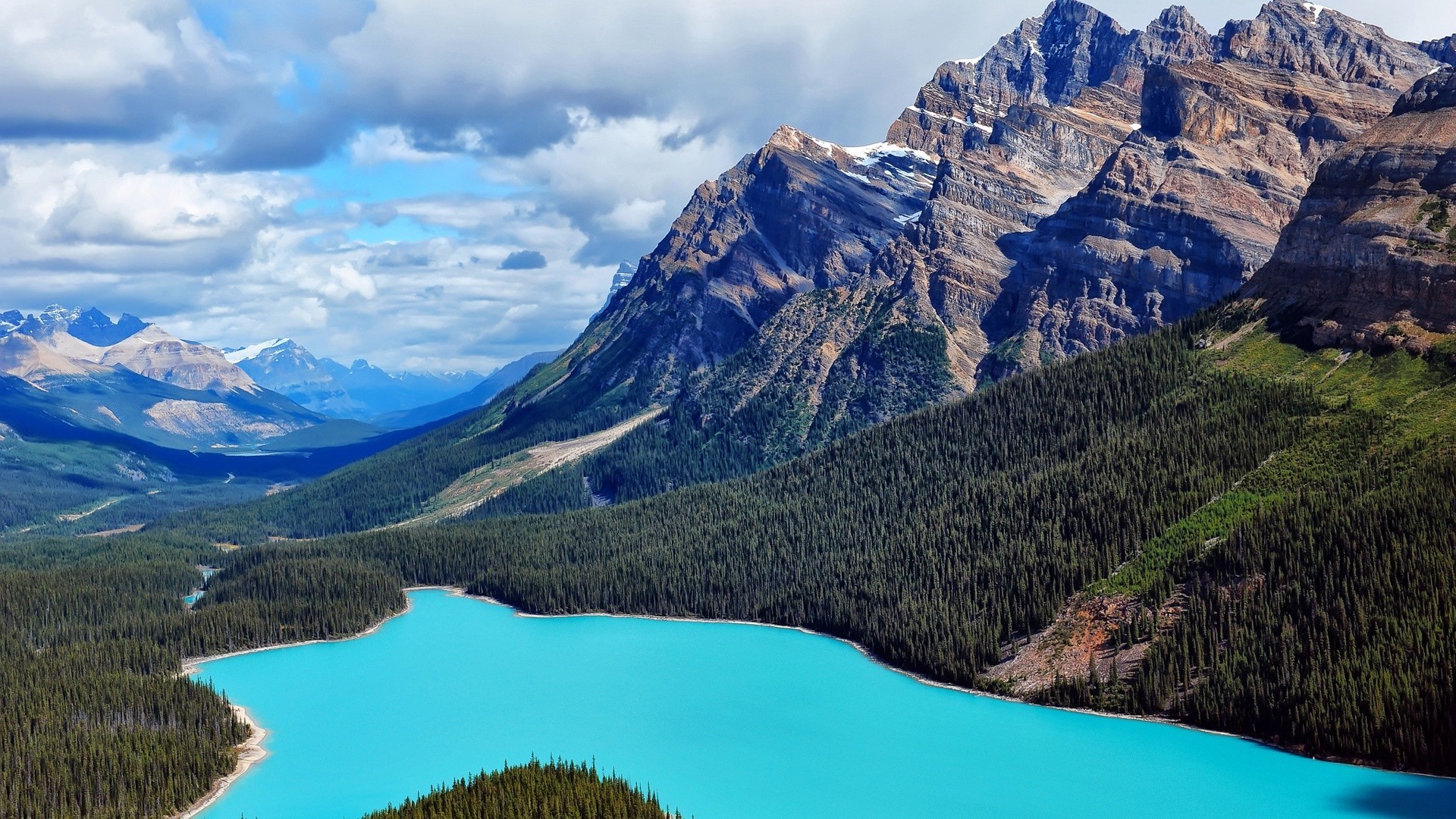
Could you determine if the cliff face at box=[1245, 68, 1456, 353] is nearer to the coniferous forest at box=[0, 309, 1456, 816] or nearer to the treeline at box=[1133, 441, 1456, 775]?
the coniferous forest at box=[0, 309, 1456, 816]

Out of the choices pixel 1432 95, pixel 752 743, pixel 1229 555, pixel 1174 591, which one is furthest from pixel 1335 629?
pixel 1432 95

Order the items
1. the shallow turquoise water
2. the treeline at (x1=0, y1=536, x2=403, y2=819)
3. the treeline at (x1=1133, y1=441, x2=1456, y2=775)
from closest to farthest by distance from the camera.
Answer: the shallow turquoise water → the treeline at (x1=1133, y1=441, x2=1456, y2=775) → the treeline at (x1=0, y1=536, x2=403, y2=819)

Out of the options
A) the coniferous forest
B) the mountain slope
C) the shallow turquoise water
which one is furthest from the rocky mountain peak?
the shallow turquoise water

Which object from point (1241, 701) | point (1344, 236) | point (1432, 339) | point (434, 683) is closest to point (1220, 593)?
point (1241, 701)

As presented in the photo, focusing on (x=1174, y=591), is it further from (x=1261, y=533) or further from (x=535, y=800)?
(x=535, y=800)

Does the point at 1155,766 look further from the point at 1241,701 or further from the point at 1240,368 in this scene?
the point at 1240,368

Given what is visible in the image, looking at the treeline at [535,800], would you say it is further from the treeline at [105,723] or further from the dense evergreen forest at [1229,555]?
the dense evergreen forest at [1229,555]

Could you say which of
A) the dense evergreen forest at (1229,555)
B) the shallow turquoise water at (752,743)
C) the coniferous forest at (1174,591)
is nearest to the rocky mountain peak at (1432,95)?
the dense evergreen forest at (1229,555)
